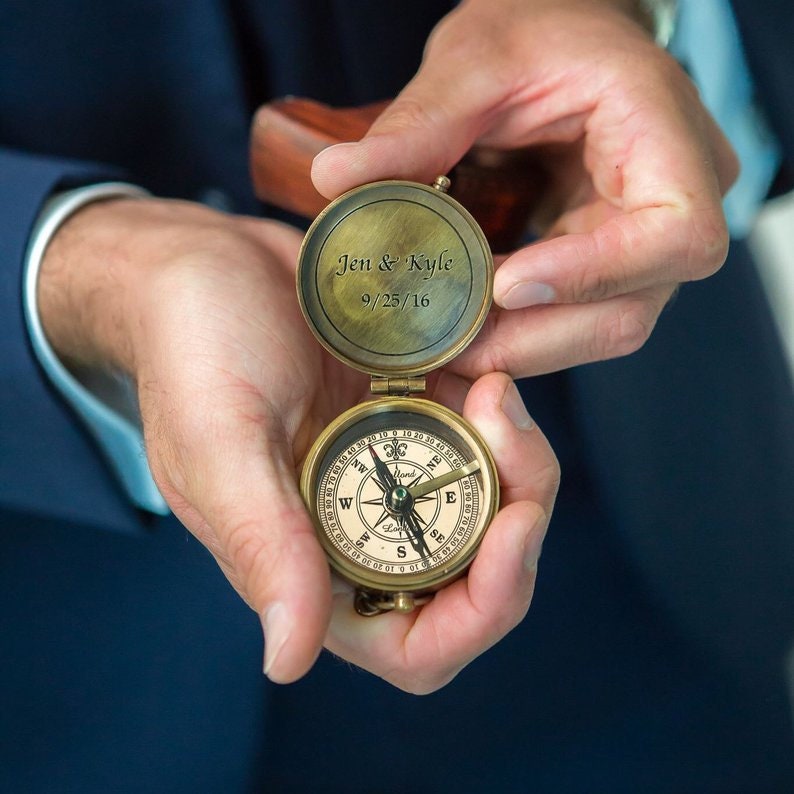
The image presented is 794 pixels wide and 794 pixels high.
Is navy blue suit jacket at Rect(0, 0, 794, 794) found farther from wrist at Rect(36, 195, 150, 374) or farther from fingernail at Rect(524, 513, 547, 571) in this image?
fingernail at Rect(524, 513, 547, 571)

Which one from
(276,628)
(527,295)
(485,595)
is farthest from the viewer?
(527,295)

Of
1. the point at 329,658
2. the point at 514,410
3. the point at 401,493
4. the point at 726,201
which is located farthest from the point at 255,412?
the point at 726,201

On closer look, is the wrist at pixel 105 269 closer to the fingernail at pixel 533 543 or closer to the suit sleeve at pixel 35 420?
the suit sleeve at pixel 35 420

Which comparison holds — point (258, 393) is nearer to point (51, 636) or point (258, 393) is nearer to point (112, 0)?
point (51, 636)

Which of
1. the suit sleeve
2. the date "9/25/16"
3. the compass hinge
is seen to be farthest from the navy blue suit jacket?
the date "9/25/16"

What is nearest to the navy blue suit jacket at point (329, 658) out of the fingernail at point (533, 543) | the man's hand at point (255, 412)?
the man's hand at point (255, 412)

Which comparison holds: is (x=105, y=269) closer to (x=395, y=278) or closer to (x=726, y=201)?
(x=395, y=278)
